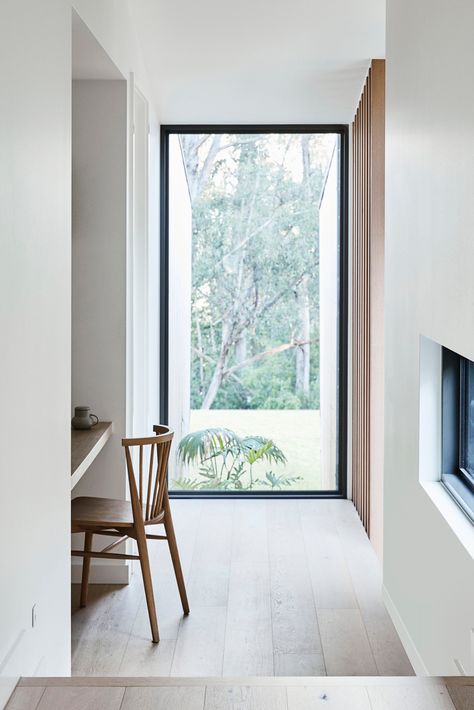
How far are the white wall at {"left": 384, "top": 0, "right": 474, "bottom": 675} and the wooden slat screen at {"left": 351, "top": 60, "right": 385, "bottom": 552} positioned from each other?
108 centimetres

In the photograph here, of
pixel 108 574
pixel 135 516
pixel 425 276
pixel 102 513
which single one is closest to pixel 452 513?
pixel 425 276

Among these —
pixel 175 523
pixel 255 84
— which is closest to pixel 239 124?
pixel 255 84

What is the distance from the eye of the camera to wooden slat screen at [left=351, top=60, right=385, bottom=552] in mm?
4328

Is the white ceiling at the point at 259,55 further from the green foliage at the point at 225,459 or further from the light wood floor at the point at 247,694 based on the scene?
the light wood floor at the point at 247,694

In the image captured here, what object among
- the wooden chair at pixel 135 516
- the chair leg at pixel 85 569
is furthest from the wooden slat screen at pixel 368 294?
the chair leg at pixel 85 569

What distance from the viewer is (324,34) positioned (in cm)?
394

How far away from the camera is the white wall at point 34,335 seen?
6.29ft

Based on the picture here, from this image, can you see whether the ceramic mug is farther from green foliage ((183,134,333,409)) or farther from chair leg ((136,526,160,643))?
green foliage ((183,134,333,409))

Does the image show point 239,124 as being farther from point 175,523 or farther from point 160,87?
point 175,523

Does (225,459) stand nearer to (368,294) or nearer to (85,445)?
(368,294)

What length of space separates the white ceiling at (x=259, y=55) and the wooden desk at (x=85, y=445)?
1.95 metres

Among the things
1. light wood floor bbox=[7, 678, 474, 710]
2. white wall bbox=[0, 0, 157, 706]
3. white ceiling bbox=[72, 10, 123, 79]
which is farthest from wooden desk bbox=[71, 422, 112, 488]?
white ceiling bbox=[72, 10, 123, 79]

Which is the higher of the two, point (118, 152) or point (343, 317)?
point (118, 152)

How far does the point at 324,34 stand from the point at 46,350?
2467 millimetres
